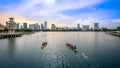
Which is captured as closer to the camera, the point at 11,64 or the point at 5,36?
the point at 11,64

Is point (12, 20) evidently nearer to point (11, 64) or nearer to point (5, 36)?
point (5, 36)

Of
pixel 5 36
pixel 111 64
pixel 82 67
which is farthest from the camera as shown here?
pixel 5 36

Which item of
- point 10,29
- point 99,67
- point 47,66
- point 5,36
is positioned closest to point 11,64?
point 47,66

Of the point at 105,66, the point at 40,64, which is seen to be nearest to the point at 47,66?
the point at 40,64

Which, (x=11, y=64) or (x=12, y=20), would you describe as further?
(x=12, y=20)

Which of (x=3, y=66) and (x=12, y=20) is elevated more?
(x=12, y=20)

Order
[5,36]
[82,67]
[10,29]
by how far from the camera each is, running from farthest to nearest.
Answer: [10,29] < [5,36] < [82,67]

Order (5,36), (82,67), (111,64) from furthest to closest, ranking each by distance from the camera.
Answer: (5,36), (111,64), (82,67)

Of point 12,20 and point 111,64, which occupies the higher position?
point 12,20

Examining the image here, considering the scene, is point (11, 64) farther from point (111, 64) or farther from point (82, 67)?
point (111, 64)
